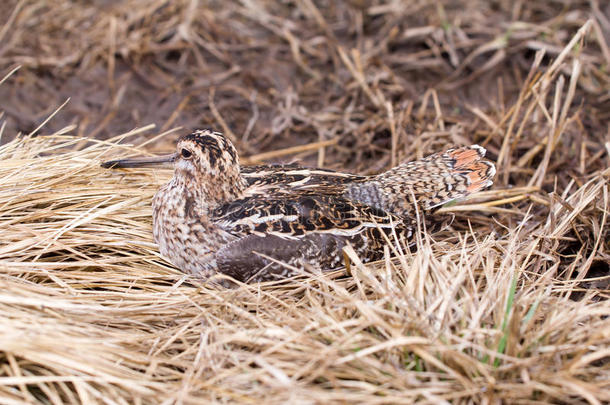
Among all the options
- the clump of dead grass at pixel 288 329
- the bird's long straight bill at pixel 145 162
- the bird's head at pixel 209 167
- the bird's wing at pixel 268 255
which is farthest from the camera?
the bird's long straight bill at pixel 145 162

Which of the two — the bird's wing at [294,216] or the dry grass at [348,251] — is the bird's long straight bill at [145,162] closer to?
the dry grass at [348,251]

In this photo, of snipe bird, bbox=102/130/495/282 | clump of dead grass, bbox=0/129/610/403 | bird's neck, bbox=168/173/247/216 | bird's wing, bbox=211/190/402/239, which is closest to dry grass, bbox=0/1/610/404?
clump of dead grass, bbox=0/129/610/403

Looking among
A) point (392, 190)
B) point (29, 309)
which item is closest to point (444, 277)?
point (392, 190)

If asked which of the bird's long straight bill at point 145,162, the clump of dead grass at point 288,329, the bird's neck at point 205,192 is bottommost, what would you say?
the clump of dead grass at point 288,329

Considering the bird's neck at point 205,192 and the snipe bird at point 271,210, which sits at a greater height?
the bird's neck at point 205,192

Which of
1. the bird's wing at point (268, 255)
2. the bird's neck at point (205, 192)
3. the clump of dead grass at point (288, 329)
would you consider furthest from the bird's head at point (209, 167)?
the clump of dead grass at point (288, 329)

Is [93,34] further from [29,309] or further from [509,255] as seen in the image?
[509,255]

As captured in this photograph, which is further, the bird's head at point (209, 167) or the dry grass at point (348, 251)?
the bird's head at point (209, 167)
